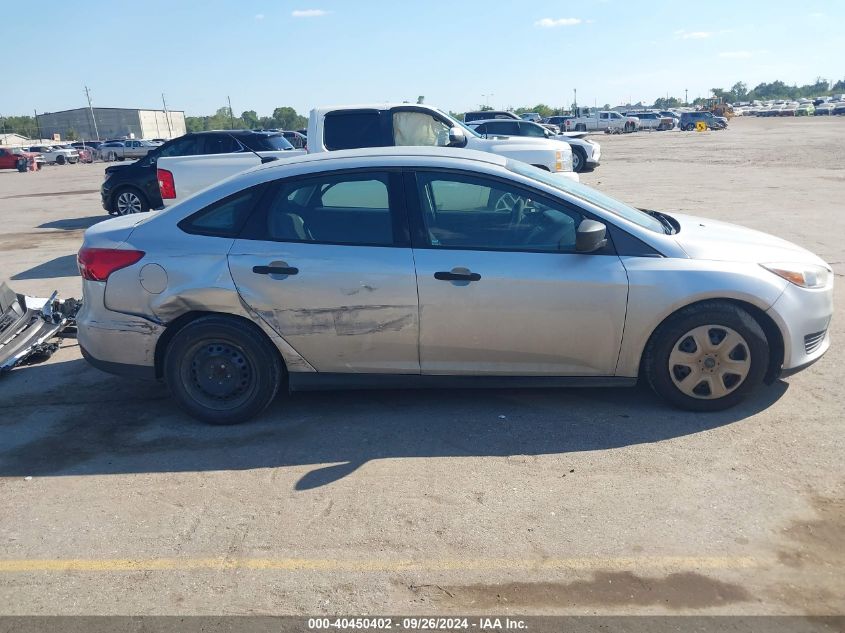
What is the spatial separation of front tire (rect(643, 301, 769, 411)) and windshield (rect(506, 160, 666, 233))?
70cm

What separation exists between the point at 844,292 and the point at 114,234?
6.84 metres

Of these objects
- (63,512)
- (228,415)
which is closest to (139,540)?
(63,512)

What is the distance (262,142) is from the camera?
1442 cm

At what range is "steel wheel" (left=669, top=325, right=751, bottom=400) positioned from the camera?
15.5 ft

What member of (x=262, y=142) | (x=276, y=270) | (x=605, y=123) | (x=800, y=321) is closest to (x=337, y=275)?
(x=276, y=270)

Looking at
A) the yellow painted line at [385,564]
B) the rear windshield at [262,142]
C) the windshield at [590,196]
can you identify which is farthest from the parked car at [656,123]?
the yellow painted line at [385,564]

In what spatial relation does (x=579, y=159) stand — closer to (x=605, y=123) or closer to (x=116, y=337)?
(x=116, y=337)

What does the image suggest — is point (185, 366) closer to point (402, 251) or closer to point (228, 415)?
point (228, 415)

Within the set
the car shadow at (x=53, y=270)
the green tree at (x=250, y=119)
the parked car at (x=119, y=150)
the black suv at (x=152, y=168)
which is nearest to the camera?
the car shadow at (x=53, y=270)

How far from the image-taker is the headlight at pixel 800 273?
4.82m

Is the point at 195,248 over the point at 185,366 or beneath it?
over

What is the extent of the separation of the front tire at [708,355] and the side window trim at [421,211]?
64 cm

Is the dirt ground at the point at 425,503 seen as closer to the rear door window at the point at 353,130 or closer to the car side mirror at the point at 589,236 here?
the car side mirror at the point at 589,236

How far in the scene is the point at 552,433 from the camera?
15.5ft
